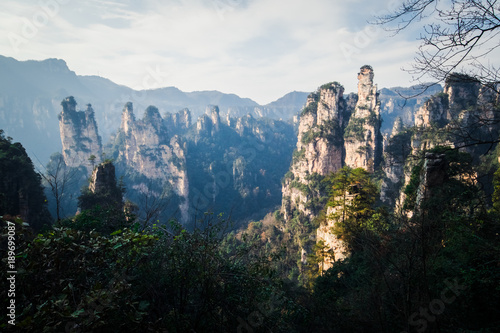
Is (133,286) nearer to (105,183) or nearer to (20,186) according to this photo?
(20,186)

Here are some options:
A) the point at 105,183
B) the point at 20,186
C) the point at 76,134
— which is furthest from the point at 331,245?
the point at 76,134

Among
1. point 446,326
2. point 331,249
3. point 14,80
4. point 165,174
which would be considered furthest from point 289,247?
point 14,80

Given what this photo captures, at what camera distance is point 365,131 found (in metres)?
41.8

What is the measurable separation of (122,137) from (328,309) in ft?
288

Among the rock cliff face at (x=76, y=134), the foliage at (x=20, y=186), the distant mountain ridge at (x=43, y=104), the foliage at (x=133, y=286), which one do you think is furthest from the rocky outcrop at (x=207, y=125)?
the foliage at (x=133, y=286)

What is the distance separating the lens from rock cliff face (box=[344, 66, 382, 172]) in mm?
41188

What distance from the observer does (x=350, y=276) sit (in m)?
10.8

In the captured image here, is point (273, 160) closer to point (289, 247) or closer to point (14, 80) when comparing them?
point (289, 247)

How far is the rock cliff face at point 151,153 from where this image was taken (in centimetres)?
7425

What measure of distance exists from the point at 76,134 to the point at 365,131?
7301cm

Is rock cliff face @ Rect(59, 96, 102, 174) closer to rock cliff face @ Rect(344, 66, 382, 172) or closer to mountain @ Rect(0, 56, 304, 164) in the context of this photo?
mountain @ Rect(0, 56, 304, 164)

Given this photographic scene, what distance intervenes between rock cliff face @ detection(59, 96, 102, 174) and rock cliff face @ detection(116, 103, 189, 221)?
994cm

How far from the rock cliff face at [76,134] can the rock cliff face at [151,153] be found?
9942 millimetres

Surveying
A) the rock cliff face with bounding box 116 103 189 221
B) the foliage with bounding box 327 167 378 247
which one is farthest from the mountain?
the foliage with bounding box 327 167 378 247
